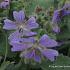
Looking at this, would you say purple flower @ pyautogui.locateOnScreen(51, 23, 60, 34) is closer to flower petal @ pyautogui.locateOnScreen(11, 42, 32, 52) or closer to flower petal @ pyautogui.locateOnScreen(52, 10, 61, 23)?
flower petal @ pyautogui.locateOnScreen(52, 10, 61, 23)

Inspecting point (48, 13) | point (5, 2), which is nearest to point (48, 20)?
point (48, 13)

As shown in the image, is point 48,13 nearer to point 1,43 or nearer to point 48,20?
point 48,20

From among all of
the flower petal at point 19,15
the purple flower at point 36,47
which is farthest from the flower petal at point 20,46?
the flower petal at point 19,15

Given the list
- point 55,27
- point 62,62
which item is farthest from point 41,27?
point 62,62

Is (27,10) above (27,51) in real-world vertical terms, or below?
above

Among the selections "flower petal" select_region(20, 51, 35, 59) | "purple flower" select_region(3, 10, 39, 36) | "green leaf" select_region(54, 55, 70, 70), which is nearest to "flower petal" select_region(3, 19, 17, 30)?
"purple flower" select_region(3, 10, 39, 36)
